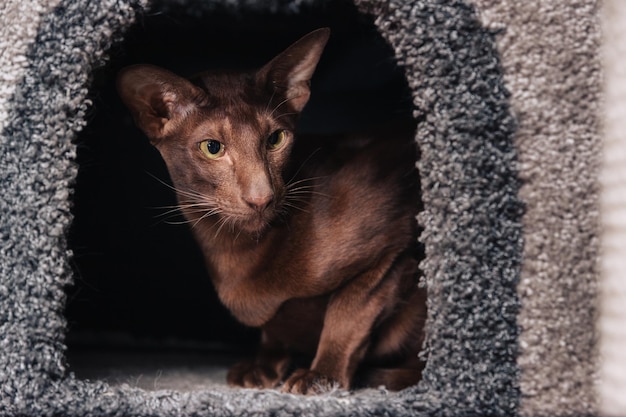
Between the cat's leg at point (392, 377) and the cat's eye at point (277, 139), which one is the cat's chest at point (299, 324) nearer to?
the cat's leg at point (392, 377)

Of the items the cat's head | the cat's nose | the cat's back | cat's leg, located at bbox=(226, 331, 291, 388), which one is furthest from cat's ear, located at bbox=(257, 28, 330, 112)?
cat's leg, located at bbox=(226, 331, 291, 388)

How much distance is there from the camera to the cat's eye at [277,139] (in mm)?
1175

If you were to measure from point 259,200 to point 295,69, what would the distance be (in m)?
0.28

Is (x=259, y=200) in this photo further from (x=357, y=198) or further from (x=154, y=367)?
(x=154, y=367)

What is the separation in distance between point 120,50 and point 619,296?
793 millimetres

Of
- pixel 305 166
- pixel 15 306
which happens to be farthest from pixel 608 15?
pixel 15 306

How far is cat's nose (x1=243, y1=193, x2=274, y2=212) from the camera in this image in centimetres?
105

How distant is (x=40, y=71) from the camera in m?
0.97

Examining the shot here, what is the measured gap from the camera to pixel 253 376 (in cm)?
123

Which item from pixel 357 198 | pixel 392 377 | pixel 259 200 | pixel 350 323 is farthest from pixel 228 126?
pixel 392 377

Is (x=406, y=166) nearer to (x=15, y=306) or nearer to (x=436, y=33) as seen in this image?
(x=436, y=33)

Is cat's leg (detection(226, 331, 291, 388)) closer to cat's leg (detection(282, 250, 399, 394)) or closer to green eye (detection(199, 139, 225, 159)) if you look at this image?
cat's leg (detection(282, 250, 399, 394))

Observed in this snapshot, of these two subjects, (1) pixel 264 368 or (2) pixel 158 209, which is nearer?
(1) pixel 264 368

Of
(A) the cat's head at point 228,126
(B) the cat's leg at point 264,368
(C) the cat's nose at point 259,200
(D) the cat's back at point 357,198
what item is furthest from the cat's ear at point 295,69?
(B) the cat's leg at point 264,368
